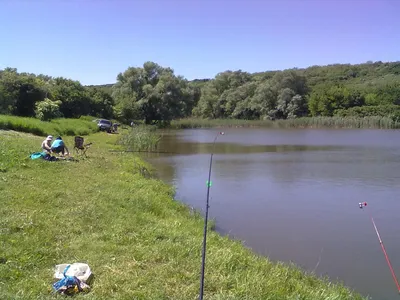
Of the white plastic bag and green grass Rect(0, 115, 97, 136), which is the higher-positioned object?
green grass Rect(0, 115, 97, 136)

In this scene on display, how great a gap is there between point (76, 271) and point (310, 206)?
9890mm

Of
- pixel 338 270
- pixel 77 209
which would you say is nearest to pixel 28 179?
pixel 77 209

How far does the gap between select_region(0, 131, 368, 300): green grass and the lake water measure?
1.38 m

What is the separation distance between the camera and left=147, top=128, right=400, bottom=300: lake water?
8.66m

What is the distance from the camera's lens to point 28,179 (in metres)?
10.6

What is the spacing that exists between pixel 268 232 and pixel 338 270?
9.01 ft

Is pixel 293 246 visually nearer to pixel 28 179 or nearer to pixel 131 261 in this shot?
pixel 131 261

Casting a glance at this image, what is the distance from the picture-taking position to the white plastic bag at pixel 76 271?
5.27 metres

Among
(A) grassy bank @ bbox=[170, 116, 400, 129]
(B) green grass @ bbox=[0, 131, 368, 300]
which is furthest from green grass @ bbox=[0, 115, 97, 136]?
(A) grassy bank @ bbox=[170, 116, 400, 129]

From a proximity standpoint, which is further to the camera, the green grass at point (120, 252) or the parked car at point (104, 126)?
the parked car at point (104, 126)

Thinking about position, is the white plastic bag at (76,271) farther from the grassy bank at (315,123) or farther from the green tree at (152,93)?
the grassy bank at (315,123)

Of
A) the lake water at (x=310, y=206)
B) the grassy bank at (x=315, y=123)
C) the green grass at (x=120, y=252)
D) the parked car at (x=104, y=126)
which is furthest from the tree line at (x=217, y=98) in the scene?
the green grass at (x=120, y=252)

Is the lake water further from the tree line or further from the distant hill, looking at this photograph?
the distant hill

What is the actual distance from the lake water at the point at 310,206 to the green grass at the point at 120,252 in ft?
4.54
